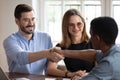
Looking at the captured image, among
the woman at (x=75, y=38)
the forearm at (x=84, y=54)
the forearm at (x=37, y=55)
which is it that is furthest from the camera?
the woman at (x=75, y=38)

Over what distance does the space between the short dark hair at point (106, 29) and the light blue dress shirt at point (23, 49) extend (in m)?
1.01

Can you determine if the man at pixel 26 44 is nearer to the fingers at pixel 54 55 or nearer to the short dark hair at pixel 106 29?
the fingers at pixel 54 55

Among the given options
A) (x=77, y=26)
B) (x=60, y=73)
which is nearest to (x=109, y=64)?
(x=60, y=73)

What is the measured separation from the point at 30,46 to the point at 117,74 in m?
1.36

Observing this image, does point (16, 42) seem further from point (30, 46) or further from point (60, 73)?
point (60, 73)

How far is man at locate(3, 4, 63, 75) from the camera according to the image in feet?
8.45

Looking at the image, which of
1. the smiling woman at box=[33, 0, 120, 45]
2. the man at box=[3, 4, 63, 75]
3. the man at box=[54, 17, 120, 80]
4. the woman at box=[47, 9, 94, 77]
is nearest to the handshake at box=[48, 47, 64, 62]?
the man at box=[3, 4, 63, 75]

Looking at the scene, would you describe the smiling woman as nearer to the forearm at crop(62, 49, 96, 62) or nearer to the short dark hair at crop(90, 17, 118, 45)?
the forearm at crop(62, 49, 96, 62)

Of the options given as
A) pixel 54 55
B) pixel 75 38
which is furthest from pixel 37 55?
pixel 75 38

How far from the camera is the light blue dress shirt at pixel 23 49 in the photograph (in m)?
2.53

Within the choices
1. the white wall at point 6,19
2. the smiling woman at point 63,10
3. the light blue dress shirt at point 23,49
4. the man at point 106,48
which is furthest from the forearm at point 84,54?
the white wall at point 6,19

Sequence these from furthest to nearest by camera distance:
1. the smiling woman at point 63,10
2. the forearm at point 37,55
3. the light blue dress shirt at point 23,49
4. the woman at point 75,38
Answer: the smiling woman at point 63,10 < the woman at point 75,38 < the light blue dress shirt at point 23,49 < the forearm at point 37,55

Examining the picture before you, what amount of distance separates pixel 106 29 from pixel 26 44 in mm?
1293

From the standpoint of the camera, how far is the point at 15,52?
2.52m
